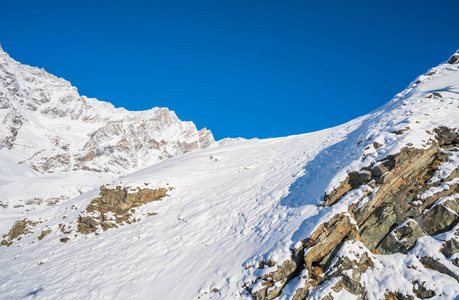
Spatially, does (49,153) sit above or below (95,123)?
below

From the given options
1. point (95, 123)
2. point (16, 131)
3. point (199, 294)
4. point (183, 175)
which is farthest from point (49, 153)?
point (199, 294)

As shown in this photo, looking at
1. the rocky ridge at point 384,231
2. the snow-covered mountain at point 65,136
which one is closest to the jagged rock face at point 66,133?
the snow-covered mountain at point 65,136

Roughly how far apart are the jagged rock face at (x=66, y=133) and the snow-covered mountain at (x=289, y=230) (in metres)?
118

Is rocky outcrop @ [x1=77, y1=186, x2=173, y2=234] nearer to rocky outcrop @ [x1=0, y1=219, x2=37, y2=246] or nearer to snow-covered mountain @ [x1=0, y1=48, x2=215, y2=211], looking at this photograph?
rocky outcrop @ [x1=0, y1=219, x2=37, y2=246]

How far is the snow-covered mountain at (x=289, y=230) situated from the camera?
10.4m

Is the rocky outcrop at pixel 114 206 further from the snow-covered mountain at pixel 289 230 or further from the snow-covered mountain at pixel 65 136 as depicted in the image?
the snow-covered mountain at pixel 65 136

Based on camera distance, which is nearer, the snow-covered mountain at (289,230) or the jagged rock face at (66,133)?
the snow-covered mountain at (289,230)

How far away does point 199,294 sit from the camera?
11961 mm

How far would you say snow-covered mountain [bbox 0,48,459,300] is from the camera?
10398 mm

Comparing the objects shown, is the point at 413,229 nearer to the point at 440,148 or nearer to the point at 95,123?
the point at 440,148

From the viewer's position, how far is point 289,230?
1270 cm

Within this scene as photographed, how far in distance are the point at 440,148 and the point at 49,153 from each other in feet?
493

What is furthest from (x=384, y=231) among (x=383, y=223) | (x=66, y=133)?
(x=66, y=133)

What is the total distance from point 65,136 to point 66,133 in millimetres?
5943
